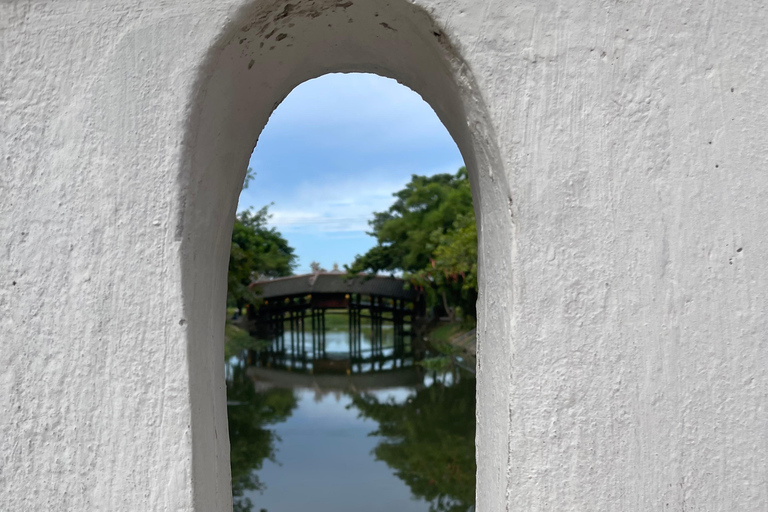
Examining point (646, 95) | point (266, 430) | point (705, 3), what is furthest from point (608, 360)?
point (266, 430)

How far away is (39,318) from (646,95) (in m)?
1.70

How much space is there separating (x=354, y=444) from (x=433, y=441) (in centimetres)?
123

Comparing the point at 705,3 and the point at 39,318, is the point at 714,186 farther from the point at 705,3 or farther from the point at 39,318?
the point at 39,318

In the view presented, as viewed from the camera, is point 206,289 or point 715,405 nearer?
point 715,405

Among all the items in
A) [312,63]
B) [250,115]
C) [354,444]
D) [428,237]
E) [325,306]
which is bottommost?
[354,444]

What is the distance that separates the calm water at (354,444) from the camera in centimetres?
709

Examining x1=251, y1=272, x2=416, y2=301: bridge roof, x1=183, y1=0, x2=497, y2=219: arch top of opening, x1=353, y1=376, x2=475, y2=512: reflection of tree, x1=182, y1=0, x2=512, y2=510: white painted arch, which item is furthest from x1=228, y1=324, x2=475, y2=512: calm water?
x1=251, y1=272, x2=416, y2=301: bridge roof

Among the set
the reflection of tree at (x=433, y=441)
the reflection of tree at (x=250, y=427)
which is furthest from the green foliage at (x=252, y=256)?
the reflection of tree at (x=433, y=441)

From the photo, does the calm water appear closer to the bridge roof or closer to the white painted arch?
the white painted arch

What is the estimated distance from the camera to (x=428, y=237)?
20766 millimetres

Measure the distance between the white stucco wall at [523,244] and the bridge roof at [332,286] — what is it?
21.5 m

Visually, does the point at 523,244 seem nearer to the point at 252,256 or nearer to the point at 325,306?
the point at 252,256

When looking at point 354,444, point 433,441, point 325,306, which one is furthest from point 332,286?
point 433,441

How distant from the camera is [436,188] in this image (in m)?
22.1
